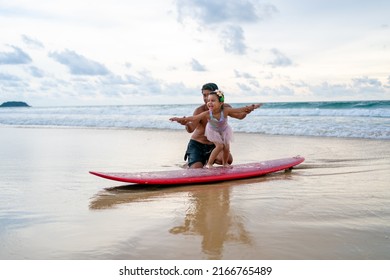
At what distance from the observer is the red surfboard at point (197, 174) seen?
14.9 ft

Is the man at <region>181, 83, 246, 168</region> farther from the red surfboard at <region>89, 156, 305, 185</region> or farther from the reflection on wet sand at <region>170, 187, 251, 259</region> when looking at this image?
the reflection on wet sand at <region>170, 187, 251, 259</region>

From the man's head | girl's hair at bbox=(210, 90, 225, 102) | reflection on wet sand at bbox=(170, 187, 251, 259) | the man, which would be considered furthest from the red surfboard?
the man's head

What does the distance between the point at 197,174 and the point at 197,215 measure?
1515 mm

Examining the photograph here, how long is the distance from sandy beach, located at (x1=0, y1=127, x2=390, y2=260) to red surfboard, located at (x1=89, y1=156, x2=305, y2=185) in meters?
0.12

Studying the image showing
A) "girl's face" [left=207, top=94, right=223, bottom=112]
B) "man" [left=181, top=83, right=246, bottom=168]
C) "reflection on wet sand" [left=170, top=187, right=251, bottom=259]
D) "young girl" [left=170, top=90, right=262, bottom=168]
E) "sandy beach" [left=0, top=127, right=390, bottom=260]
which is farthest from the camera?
"man" [left=181, top=83, right=246, bottom=168]

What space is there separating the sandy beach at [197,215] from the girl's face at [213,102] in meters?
1.06

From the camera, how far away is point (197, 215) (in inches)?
133

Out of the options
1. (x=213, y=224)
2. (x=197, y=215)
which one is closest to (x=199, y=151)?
(x=197, y=215)

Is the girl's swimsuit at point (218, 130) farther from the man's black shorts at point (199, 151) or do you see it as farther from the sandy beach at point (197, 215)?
the sandy beach at point (197, 215)

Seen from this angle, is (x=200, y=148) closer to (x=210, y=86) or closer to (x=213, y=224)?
(x=210, y=86)

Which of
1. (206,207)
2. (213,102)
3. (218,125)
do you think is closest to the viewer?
(206,207)

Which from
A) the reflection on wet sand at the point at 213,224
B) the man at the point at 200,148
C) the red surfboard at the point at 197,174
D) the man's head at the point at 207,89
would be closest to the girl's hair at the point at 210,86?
the man's head at the point at 207,89

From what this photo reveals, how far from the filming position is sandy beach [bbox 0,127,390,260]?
8.49 ft

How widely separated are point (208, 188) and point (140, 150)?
4.06 m
